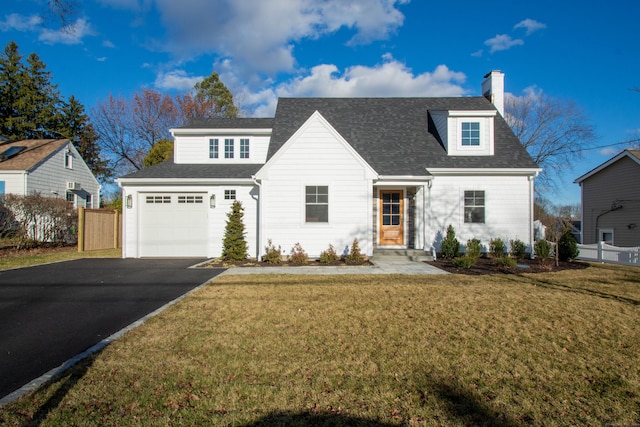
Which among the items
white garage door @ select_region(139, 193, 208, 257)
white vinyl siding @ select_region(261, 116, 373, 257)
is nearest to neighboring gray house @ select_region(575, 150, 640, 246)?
white vinyl siding @ select_region(261, 116, 373, 257)

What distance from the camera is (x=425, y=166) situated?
1337 cm

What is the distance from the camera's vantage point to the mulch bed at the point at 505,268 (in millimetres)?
10203

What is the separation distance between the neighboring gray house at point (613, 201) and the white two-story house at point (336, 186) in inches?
240

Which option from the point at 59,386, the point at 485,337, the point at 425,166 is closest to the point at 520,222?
the point at 425,166

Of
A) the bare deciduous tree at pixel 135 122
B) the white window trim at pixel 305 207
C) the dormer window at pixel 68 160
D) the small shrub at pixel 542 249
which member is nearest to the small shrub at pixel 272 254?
the white window trim at pixel 305 207

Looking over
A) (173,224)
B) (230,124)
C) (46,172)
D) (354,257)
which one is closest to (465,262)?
(354,257)

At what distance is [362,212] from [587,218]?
14.3 m

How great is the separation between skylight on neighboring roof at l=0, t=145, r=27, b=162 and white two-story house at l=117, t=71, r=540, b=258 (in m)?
14.4

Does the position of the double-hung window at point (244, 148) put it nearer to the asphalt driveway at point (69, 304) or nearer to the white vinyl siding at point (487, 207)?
the asphalt driveway at point (69, 304)

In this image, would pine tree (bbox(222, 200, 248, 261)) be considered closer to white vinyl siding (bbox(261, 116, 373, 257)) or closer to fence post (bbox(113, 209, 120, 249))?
white vinyl siding (bbox(261, 116, 373, 257))

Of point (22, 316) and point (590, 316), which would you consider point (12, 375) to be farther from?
point (590, 316)

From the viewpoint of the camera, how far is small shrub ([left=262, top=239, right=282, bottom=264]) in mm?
11570

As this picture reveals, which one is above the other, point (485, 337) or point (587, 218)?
point (587, 218)

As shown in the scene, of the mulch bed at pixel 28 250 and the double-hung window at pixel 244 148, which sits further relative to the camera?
the double-hung window at pixel 244 148
